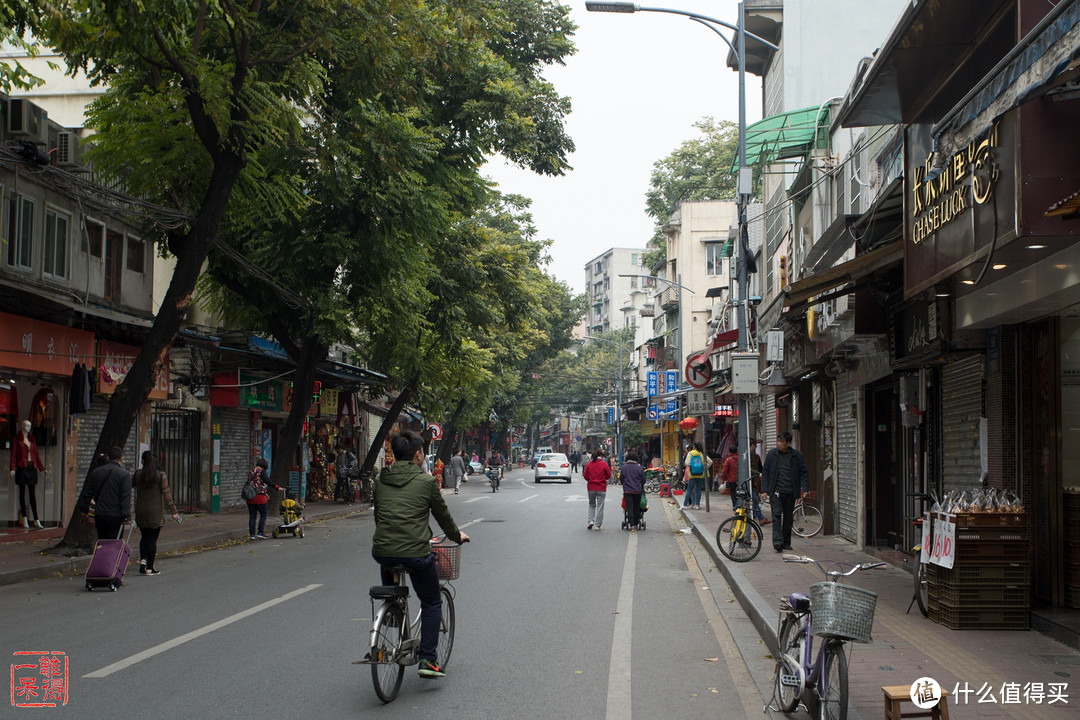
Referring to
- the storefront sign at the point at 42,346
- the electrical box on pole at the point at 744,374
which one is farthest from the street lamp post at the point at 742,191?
the storefront sign at the point at 42,346

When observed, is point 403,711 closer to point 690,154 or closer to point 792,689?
point 792,689

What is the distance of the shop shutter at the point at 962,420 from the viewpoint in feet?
36.0

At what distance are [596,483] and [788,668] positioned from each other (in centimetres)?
1477

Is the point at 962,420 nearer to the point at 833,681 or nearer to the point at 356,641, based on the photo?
the point at 833,681

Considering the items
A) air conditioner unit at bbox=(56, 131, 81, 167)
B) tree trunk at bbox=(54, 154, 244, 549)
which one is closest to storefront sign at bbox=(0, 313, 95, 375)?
tree trunk at bbox=(54, 154, 244, 549)

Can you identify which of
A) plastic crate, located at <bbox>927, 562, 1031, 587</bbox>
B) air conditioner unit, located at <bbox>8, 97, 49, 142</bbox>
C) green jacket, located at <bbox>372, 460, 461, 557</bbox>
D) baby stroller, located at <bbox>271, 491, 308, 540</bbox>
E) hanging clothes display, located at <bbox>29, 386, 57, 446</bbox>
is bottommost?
baby stroller, located at <bbox>271, 491, 308, 540</bbox>

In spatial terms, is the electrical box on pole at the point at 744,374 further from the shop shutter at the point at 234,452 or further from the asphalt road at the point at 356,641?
the shop shutter at the point at 234,452

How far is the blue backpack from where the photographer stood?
27.9 m

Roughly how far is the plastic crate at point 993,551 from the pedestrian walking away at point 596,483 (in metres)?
12.1

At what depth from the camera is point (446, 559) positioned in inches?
281

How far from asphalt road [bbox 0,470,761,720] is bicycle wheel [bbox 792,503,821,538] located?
5.01m

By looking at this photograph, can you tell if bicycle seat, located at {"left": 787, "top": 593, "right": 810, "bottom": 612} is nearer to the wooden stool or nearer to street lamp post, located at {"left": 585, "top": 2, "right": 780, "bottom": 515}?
the wooden stool

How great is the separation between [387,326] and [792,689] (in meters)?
17.7

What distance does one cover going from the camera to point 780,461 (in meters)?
15.5
